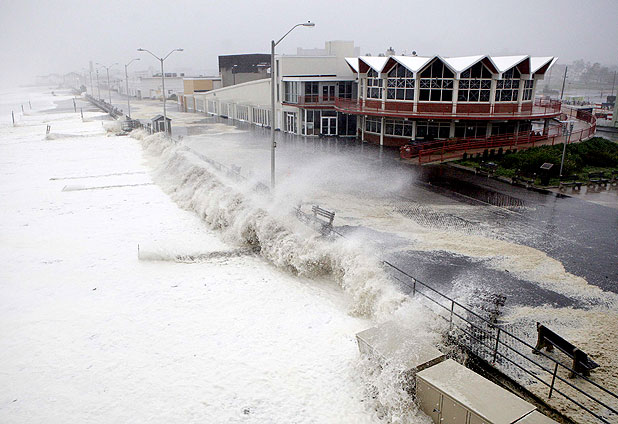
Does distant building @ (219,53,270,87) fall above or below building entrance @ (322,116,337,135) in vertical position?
above

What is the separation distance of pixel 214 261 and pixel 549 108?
31571 millimetres

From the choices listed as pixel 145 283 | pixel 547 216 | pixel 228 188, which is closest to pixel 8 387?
pixel 145 283

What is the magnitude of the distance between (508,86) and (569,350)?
28665 mm

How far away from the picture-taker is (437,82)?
3253 centimetres

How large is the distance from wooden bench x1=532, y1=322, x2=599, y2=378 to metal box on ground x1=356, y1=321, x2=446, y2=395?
2.15 metres

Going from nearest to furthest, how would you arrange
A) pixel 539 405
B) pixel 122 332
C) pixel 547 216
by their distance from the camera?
1. pixel 539 405
2. pixel 122 332
3. pixel 547 216

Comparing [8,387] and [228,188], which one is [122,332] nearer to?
[8,387]

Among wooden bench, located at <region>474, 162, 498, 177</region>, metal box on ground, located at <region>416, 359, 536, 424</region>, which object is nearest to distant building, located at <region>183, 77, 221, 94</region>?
wooden bench, located at <region>474, 162, 498, 177</region>

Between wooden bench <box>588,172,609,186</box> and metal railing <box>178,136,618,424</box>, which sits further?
wooden bench <box>588,172,609,186</box>

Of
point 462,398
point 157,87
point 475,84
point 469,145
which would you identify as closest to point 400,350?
point 462,398

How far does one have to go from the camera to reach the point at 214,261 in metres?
17.1

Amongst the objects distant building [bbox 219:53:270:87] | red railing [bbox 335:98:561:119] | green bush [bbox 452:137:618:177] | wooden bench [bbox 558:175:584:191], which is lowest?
wooden bench [bbox 558:175:584:191]

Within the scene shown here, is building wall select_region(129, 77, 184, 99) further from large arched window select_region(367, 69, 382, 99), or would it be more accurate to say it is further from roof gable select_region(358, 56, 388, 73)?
roof gable select_region(358, 56, 388, 73)

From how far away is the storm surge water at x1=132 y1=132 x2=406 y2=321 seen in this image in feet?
42.0
